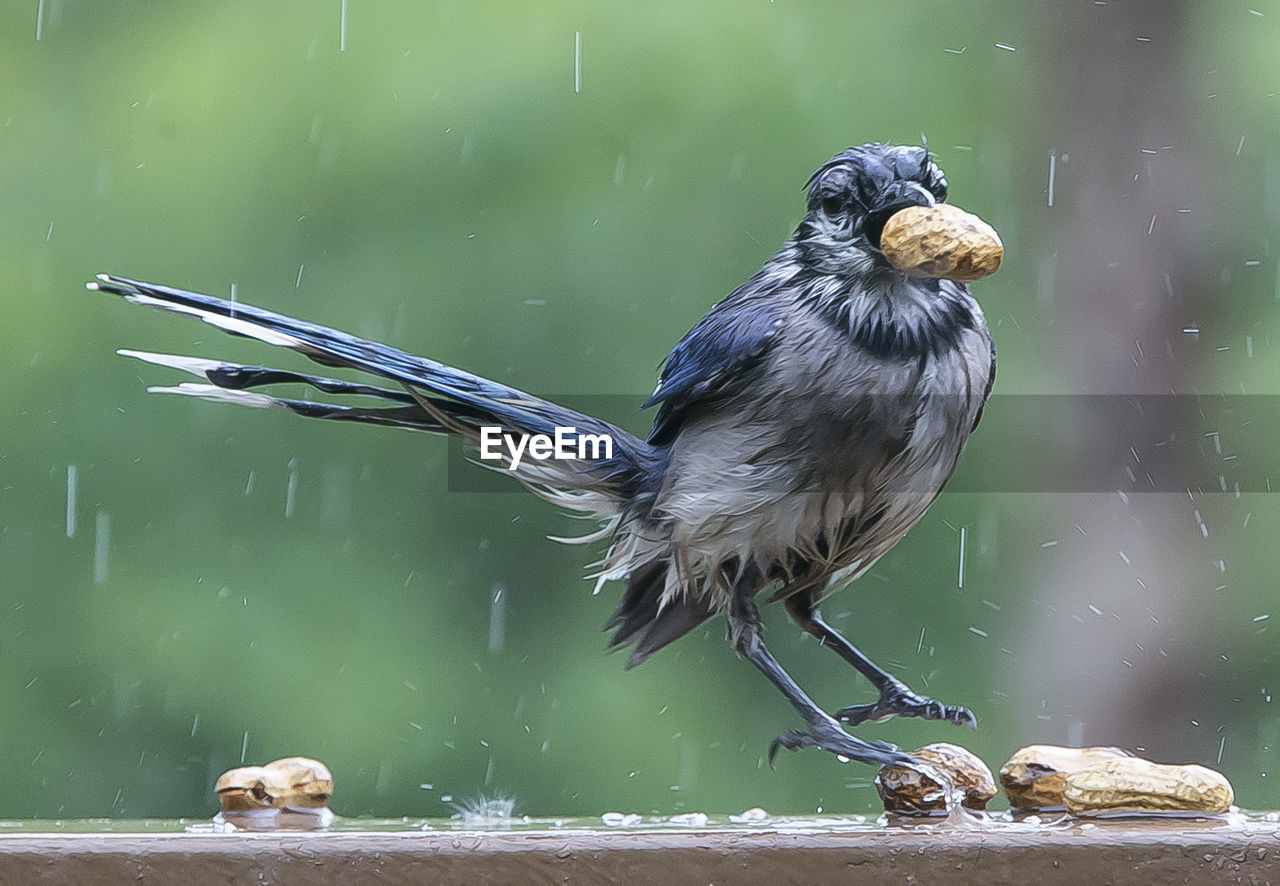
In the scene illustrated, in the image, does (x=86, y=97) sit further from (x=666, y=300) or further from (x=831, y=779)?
(x=831, y=779)

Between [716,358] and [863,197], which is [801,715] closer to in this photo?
[716,358]

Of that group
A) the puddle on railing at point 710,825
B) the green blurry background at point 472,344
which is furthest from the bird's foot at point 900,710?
the green blurry background at point 472,344

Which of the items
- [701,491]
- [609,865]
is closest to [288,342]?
[701,491]

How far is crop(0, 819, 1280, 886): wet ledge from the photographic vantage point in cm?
136

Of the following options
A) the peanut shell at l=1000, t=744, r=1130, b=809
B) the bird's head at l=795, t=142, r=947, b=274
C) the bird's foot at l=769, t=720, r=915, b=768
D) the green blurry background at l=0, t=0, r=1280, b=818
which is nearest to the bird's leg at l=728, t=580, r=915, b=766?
the bird's foot at l=769, t=720, r=915, b=768

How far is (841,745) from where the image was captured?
61.6 inches

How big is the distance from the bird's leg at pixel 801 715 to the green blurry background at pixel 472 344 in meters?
1.92

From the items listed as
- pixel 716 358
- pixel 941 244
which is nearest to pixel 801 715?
pixel 716 358

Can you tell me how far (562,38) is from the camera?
392 cm

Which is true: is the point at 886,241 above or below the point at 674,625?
above

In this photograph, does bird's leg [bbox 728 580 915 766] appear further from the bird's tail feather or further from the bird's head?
the bird's head

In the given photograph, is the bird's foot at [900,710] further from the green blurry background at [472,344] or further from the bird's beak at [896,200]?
the green blurry background at [472,344]

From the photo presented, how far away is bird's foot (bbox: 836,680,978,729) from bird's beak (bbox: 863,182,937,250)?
0.45 metres

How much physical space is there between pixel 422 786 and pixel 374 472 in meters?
0.71
